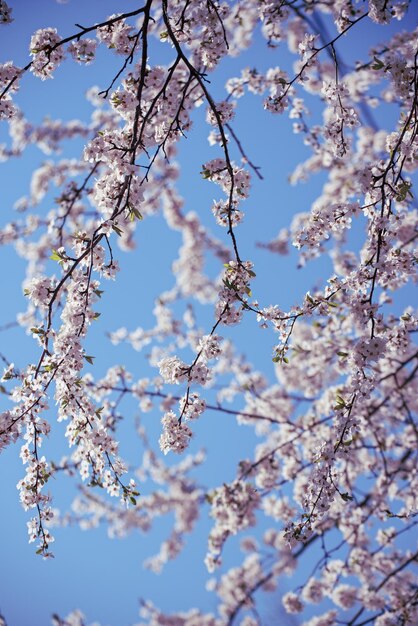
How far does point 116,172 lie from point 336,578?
733 cm

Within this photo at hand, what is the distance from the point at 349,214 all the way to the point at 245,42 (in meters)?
5.80

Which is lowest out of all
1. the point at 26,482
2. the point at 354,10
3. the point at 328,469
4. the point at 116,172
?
the point at 328,469

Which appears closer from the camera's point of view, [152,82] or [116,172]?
[116,172]

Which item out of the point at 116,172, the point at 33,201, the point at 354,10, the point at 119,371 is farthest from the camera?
the point at 33,201

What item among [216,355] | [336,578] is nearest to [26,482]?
[216,355]

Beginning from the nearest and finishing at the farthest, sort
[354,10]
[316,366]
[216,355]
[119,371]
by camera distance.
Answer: [216,355]
[354,10]
[119,371]
[316,366]

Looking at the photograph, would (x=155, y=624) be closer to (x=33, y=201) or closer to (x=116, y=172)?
(x=33, y=201)

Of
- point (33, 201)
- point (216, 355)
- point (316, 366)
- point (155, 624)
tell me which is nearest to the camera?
point (216, 355)

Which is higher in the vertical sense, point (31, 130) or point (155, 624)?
point (31, 130)

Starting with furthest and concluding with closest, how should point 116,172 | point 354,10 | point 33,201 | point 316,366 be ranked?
point 33,201 < point 316,366 < point 354,10 < point 116,172

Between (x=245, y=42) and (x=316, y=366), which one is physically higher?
(x=245, y=42)

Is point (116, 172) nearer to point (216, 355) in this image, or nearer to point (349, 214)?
point (216, 355)

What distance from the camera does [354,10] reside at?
14.7 feet

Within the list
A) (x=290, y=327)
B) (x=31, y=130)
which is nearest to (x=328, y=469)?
(x=290, y=327)
